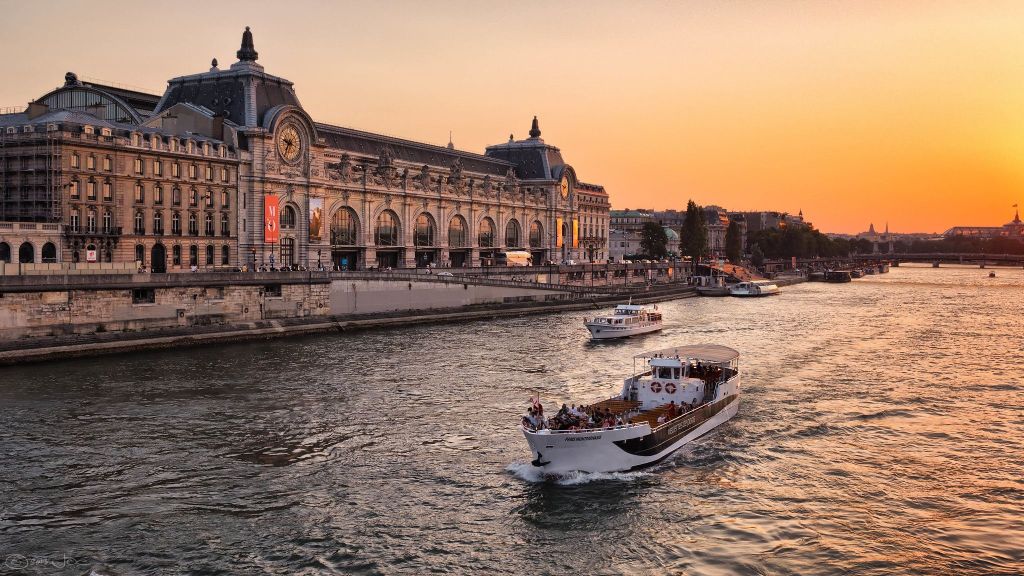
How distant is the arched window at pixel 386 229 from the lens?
4139 inches

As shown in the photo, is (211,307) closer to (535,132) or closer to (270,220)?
(270,220)

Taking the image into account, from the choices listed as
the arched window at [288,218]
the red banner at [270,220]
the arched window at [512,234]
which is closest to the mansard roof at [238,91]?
the red banner at [270,220]

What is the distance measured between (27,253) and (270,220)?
24180 millimetres

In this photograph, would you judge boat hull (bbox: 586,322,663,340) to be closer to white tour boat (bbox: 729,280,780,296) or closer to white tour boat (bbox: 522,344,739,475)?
white tour boat (bbox: 522,344,739,475)

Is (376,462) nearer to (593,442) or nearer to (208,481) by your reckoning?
(208,481)

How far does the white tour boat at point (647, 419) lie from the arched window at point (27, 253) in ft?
168

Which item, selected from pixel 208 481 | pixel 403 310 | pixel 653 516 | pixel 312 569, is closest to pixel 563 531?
pixel 653 516

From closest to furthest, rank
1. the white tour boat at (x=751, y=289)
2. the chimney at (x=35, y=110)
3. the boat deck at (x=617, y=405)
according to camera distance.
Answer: the boat deck at (x=617, y=405)
the chimney at (x=35, y=110)
the white tour boat at (x=751, y=289)

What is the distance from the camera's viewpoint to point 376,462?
33812mm

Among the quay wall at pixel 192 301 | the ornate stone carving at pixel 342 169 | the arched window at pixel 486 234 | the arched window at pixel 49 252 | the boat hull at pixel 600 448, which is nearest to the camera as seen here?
the boat hull at pixel 600 448

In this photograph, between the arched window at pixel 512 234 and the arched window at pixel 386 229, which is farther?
the arched window at pixel 512 234

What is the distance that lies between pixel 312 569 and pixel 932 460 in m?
24.8

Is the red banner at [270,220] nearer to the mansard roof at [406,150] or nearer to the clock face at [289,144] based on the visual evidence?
the clock face at [289,144]

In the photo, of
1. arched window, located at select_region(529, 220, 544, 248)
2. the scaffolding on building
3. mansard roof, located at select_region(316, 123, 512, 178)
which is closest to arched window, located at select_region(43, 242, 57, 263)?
the scaffolding on building
